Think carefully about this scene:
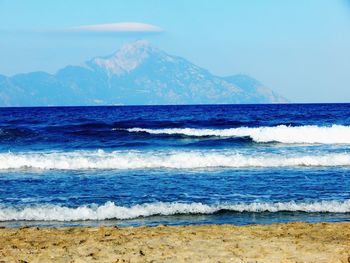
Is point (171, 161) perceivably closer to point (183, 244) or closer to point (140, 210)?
point (140, 210)

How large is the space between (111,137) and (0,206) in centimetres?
2076

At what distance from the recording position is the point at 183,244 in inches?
301

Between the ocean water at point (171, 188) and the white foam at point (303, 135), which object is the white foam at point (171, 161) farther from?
the white foam at point (303, 135)

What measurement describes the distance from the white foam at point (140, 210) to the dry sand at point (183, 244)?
1474 mm

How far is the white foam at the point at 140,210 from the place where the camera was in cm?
1029

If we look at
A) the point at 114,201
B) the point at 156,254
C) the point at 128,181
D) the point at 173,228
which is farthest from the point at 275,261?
the point at 128,181

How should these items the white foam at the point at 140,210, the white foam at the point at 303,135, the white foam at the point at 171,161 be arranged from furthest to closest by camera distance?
the white foam at the point at 303,135 < the white foam at the point at 171,161 < the white foam at the point at 140,210

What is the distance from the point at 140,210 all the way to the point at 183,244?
2.97 meters

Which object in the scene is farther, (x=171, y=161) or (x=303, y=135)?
(x=303, y=135)

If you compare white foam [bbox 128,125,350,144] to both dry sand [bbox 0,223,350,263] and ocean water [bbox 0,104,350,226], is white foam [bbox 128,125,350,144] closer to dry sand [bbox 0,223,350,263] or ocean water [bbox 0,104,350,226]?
ocean water [bbox 0,104,350,226]

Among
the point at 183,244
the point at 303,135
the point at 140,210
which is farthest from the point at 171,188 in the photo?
the point at 303,135

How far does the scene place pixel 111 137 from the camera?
104ft

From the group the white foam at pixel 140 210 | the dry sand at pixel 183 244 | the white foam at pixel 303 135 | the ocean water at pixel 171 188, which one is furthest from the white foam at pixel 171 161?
the dry sand at pixel 183 244

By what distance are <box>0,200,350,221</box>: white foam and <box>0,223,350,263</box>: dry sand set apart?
147 centimetres
